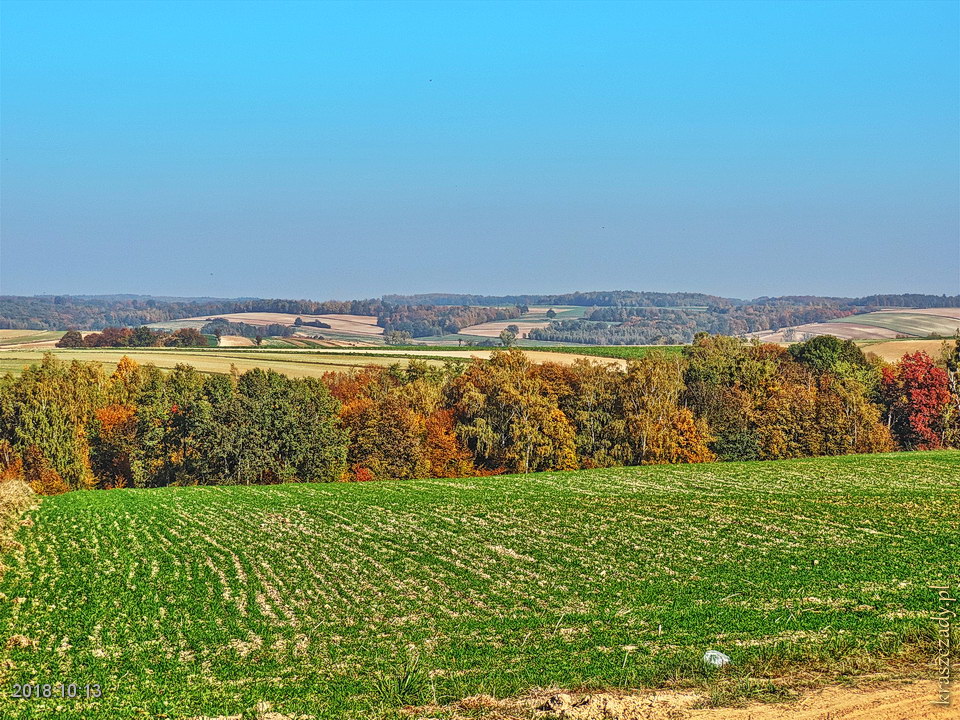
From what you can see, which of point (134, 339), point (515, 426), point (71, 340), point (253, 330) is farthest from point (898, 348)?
point (253, 330)

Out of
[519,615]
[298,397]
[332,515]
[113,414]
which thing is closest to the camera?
[519,615]

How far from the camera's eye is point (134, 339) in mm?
140250

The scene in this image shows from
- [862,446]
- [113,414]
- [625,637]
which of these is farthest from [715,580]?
[113,414]

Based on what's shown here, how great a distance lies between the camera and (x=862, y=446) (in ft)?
225

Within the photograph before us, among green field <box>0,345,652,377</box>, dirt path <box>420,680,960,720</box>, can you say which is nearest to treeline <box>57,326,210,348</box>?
green field <box>0,345,652,377</box>

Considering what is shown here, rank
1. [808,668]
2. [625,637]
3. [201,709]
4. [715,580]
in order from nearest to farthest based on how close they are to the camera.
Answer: [201,709] → [808,668] → [625,637] → [715,580]

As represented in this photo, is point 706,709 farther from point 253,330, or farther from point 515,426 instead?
point 253,330

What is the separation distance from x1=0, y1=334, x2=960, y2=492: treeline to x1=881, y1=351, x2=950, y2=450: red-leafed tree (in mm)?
179

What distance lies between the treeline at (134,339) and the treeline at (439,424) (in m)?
63.2

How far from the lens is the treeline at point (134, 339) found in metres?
139

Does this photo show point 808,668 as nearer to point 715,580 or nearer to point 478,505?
point 715,580

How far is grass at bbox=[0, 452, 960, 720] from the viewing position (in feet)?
54.1

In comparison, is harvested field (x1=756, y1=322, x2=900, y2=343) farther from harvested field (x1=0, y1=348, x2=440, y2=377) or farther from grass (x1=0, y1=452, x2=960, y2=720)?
grass (x1=0, y1=452, x2=960, y2=720)

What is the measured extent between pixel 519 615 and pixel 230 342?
134623mm
